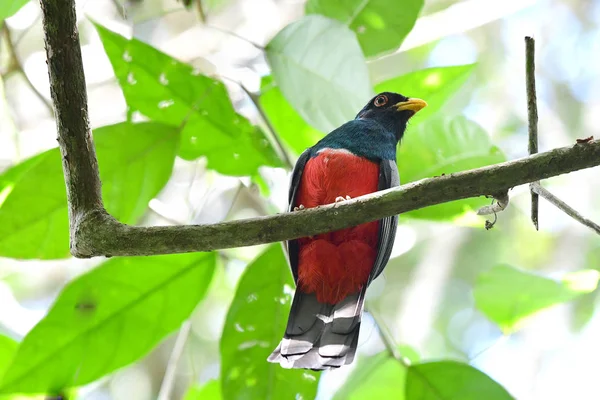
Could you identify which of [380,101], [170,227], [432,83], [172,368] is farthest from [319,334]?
[380,101]

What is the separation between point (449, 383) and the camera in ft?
7.83

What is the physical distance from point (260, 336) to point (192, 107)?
2.92ft

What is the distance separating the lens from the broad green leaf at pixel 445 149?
2.69 meters

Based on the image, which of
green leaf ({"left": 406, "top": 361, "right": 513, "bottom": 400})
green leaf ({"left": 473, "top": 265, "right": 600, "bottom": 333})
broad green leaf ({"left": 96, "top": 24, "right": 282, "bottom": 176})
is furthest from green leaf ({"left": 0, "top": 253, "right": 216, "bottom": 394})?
green leaf ({"left": 473, "top": 265, "right": 600, "bottom": 333})

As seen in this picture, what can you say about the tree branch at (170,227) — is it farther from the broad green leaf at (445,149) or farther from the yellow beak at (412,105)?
the yellow beak at (412,105)

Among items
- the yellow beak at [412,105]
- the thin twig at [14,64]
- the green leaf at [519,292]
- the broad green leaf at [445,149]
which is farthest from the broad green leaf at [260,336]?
the thin twig at [14,64]

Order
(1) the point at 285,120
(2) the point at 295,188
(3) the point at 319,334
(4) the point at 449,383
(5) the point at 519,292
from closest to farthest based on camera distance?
(4) the point at 449,383, (3) the point at 319,334, (5) the point at 519,292, (1) the point at 285,120, (2) the point at 295,188

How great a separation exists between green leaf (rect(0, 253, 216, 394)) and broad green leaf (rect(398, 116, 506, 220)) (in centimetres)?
91

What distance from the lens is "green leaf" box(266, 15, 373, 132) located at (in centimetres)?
246

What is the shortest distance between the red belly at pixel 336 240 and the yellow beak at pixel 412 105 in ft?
1.25

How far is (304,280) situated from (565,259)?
498cm

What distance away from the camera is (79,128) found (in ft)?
6.15

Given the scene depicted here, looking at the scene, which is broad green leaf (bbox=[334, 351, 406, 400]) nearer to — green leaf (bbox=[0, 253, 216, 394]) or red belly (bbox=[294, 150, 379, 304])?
red belly (bbox=[294, 150, 379, 304])

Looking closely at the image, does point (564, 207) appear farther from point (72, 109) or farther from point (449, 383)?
point (72, 109)
